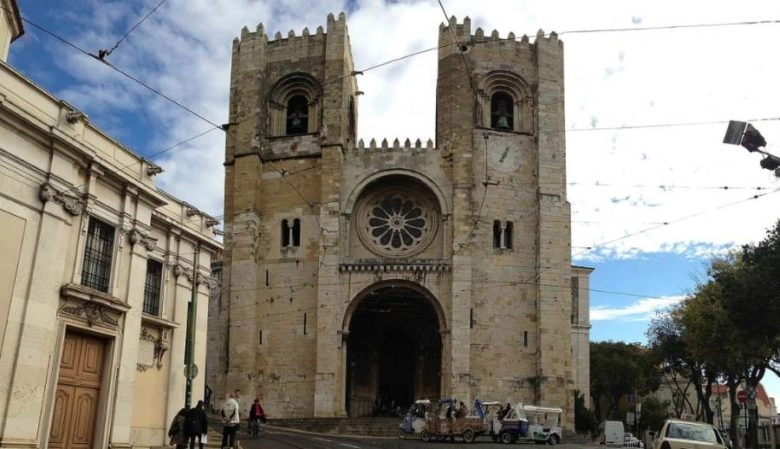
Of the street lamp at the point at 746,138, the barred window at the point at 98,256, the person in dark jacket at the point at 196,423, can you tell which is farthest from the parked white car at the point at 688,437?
the barred window at the point at 98,256

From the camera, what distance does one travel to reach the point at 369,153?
36.2m

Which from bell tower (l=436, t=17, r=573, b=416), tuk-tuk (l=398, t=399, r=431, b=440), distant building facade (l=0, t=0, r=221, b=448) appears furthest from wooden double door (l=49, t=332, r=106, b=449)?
bell tower (l=436, t=17, r=573, b=416)

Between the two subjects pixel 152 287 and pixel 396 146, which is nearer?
pixel 152 287

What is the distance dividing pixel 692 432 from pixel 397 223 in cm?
2189

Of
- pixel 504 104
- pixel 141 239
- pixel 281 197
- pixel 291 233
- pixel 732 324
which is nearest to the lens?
pixel 141 239

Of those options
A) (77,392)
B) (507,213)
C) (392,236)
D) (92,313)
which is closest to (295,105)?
(392,236)

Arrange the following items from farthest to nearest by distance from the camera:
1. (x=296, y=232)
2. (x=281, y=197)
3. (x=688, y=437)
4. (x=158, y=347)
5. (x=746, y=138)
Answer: (x=281, y=197) → (x=296, y=232) → (x=158, y=347) → (x=688, y=437) → (x=746, y=138)

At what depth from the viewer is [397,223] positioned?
36.5m

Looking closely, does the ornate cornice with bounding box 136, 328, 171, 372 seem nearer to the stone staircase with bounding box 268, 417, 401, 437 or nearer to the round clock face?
the stone staircase with bounding box 268, 417, 401, 437

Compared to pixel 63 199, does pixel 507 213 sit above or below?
above

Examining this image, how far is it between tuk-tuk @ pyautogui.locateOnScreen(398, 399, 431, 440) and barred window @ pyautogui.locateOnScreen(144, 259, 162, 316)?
11807mm

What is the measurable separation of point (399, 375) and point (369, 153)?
35.6 feet

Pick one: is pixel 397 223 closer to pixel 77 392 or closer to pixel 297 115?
pixel 297 115

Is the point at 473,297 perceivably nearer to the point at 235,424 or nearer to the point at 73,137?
the point at 235,424
